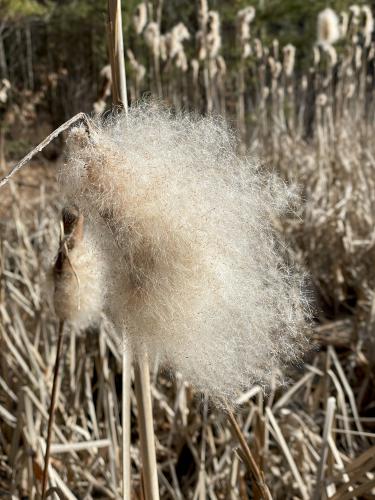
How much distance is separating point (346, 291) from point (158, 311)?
74.6 inches

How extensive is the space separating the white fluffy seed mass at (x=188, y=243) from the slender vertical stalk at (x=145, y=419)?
19mm

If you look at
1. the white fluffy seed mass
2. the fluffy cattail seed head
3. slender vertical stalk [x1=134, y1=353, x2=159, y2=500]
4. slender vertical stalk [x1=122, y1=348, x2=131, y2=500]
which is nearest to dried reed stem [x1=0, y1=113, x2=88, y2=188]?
the white fluffy seed mass

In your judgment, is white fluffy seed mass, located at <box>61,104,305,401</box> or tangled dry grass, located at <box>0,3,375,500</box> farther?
tangled dry grass, located at <box>0,3,375,500</box>

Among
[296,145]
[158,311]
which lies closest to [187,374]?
[158,311]

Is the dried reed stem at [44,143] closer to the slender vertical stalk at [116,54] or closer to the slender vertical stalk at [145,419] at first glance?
the slender vertical stalk at [116,54]

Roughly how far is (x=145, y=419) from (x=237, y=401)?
9 centimetres

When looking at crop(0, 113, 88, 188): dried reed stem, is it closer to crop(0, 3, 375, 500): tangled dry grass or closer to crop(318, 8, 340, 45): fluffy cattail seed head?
crop(0, 3, 375, 500): tangled dry grass

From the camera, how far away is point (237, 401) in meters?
0.57

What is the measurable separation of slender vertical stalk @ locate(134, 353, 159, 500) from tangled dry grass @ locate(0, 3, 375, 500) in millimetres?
163

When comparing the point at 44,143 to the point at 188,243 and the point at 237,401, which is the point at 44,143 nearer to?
the point at 188,243

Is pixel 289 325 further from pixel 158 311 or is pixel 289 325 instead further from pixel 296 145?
pixel 296 145

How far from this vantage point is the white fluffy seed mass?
500mm

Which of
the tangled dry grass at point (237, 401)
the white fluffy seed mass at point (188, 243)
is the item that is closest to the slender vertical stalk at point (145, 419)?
the white fluffy seed mass at point (188, 243)

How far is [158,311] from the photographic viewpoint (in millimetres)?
526
